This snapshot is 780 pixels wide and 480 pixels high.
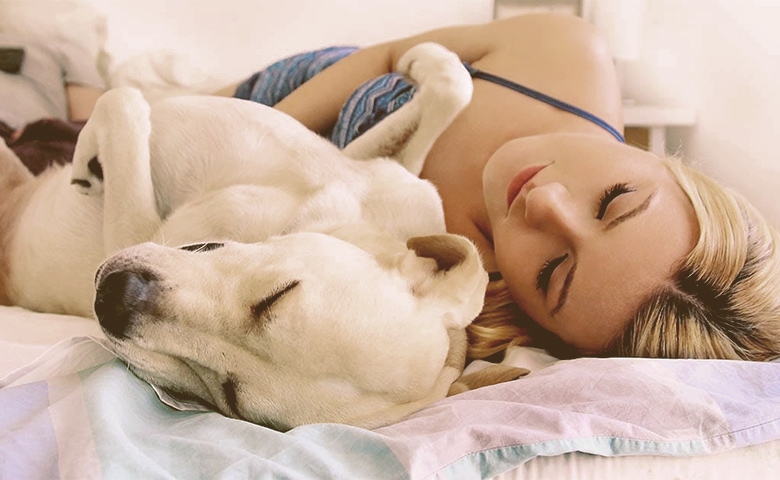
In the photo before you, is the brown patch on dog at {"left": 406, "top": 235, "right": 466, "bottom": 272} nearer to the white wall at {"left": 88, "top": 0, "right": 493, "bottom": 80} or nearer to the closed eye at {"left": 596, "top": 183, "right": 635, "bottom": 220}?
the closed eye at {"left": 596, "top": 183, "right": 635, "bottom": 220}

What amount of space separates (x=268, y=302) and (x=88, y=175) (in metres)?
0.55

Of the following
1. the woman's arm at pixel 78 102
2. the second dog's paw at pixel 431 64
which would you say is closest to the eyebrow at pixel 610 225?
the second dog's paw at pixel 431 64

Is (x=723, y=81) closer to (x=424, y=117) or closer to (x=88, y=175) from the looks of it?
(x=424, y=117)

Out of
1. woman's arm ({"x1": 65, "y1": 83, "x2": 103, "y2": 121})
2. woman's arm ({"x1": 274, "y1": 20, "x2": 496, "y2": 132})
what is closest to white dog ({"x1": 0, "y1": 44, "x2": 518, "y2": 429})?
woman's arm ({"x1": 274, "y1": 20, "x2": 496, "y2": 132})

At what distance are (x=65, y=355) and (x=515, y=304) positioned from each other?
0.78 meters

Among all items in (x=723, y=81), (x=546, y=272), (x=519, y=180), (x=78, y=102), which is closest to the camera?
(x=546, y=272)

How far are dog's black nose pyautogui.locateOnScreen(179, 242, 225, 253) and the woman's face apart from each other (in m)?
0.52

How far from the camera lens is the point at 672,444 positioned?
2.57 ft

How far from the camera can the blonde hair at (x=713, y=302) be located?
3.59 feet

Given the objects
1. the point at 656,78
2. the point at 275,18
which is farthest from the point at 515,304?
the point at 275,18

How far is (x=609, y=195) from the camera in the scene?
1.17 meters

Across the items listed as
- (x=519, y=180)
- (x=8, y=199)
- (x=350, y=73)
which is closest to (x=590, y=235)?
(x=519, y=180)

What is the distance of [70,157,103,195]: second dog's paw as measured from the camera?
122 cm

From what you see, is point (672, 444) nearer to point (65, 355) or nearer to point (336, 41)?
point (65, 355)
